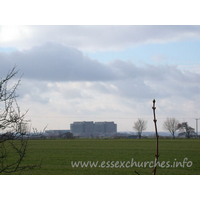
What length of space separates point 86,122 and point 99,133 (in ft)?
28.0

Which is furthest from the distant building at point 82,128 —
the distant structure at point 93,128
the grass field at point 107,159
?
the grass field at point 107,159

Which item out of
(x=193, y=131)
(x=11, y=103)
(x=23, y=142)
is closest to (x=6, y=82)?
(x=11, y=103)

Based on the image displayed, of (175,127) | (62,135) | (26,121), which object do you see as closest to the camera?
(26,121)

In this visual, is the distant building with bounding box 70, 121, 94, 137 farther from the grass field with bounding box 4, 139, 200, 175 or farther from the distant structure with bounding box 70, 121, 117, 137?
the grass field with bounding box 4, 139, 200, 175

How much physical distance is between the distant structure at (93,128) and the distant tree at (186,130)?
35.2 meters

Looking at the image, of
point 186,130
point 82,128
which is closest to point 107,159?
point 186,130

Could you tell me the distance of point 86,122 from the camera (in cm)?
14812

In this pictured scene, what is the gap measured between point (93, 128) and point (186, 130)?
45.9 metres

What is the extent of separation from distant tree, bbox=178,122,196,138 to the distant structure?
115ft

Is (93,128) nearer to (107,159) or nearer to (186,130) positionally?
(186,130)

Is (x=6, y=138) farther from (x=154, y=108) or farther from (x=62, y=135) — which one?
(x=62, y=135)

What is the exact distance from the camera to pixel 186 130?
126 m

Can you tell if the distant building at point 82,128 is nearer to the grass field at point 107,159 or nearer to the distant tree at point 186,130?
the distant tree at point 186,130

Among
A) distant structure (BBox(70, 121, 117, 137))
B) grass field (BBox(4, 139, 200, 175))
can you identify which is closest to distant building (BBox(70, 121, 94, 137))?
distant structure (BBox(70, 121, 117, 137))
